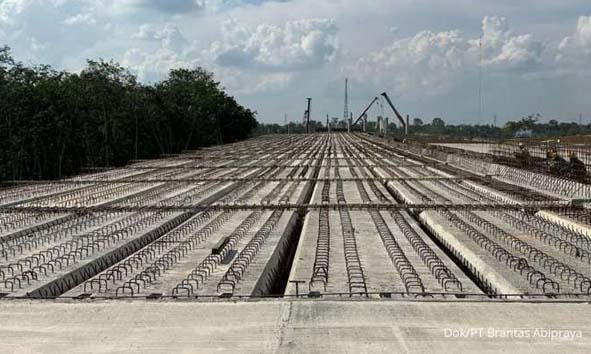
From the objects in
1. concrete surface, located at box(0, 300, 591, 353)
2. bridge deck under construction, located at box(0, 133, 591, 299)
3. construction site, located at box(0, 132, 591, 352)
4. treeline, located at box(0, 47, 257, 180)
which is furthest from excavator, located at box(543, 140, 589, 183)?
treeline, located at box(0, 47, 257, 180)

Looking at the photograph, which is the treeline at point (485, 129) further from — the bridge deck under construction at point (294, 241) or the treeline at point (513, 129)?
the bridge deck under construction at point (294, 241)

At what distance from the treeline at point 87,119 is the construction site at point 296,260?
915cm

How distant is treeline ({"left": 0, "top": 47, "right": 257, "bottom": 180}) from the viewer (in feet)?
111

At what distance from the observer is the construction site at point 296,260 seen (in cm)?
845

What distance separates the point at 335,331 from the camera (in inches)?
315

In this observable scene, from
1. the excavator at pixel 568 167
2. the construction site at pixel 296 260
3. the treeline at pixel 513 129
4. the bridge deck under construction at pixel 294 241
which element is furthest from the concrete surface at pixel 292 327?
the treeline at pixel 513 129

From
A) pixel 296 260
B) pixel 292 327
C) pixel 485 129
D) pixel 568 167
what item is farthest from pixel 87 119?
pixel 485 129

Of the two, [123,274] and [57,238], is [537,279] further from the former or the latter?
[57,238]

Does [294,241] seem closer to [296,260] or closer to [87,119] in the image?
[296,260]

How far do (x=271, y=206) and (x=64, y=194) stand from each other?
29.8 ft

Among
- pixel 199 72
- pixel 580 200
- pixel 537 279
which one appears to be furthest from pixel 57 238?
pixel 199 72

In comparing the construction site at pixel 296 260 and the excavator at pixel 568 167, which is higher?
→ the excavator at pixel 568 167

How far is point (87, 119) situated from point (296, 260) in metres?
33.8

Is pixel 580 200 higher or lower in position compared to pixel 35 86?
lower
